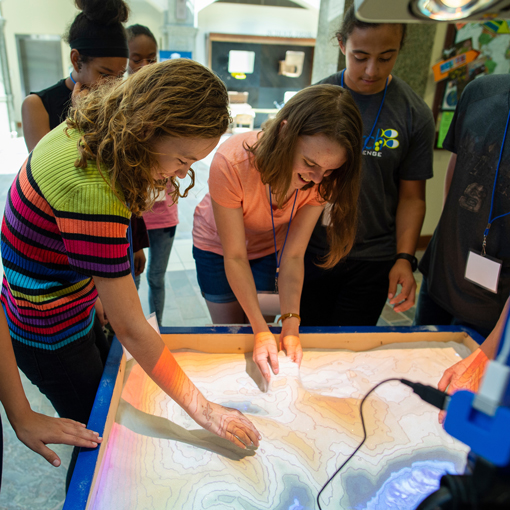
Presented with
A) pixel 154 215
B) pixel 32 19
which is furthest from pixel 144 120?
pixel 32 19

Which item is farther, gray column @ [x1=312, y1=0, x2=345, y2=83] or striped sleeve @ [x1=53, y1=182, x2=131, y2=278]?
gray column @ [x1=312, y1=0, x2=345, y2=83]

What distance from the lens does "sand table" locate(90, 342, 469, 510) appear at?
85 centimetres

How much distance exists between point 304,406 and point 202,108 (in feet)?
2.54

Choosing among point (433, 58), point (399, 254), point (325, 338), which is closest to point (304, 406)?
point (325, 338)

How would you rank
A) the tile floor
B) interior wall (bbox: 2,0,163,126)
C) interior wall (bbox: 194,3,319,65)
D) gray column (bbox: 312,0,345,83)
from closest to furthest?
1. the tile floor
2. gray column (bbox: 312,0,345,83)
3. interior wall (bbox: 194,3,319,65)
4. interior wall (bbox: 2,0,163,126)

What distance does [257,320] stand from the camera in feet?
4.02

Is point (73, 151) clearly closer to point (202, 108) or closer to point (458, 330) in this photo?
point (202, 108)

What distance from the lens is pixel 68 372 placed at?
0.96 m

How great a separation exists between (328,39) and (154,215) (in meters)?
1.59

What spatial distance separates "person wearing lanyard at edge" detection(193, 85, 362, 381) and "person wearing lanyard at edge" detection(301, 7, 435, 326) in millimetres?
178

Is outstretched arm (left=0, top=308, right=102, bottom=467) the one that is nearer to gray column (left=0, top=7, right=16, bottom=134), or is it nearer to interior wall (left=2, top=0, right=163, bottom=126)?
interior wall (left=2, top=0, right=163, bottom=126)

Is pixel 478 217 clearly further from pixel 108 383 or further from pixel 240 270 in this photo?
pixel 108 383

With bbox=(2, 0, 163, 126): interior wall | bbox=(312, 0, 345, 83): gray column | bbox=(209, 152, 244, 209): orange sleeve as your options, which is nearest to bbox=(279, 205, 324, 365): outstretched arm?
bbox=(209, 152, 244, 209): orange sleeve

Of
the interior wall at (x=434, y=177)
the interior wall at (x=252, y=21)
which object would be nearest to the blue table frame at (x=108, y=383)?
the interior wall at (x=434, y=177)
